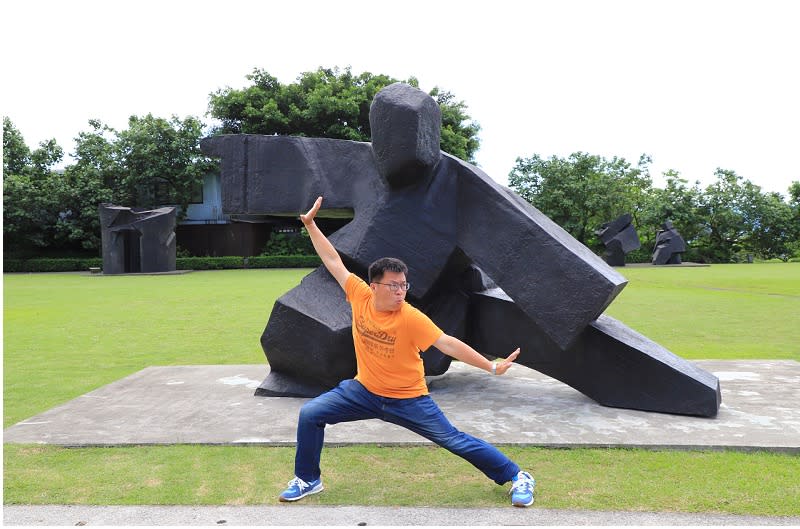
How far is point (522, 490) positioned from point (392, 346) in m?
0.94

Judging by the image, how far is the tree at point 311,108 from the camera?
26.9m

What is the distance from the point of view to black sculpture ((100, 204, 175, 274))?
24.5m

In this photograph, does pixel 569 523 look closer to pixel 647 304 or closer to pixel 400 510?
pixel 400 510

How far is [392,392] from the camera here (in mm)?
3398

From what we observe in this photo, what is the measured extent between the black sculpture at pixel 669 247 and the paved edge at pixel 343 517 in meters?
29.2

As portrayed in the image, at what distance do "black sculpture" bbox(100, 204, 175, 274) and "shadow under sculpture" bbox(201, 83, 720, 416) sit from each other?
2017cm

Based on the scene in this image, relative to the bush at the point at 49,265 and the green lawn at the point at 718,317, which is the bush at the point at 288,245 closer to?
the bush at the point at 49,265

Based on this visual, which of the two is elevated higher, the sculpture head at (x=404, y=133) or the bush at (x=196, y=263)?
the sculpture head at (x=404, y=133)

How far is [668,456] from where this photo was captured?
3.96 metres

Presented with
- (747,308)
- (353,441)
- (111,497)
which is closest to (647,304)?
(747,308)

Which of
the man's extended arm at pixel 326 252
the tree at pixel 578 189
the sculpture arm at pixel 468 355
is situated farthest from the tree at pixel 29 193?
the sculpture arm at pixel 468 355

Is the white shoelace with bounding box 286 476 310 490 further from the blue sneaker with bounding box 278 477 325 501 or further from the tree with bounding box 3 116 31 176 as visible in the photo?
the tree with bounding box 3 116 31 176

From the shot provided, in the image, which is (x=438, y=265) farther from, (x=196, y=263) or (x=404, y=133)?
(x=196, y=263)

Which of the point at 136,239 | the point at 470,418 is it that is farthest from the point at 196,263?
the point at 470,418
